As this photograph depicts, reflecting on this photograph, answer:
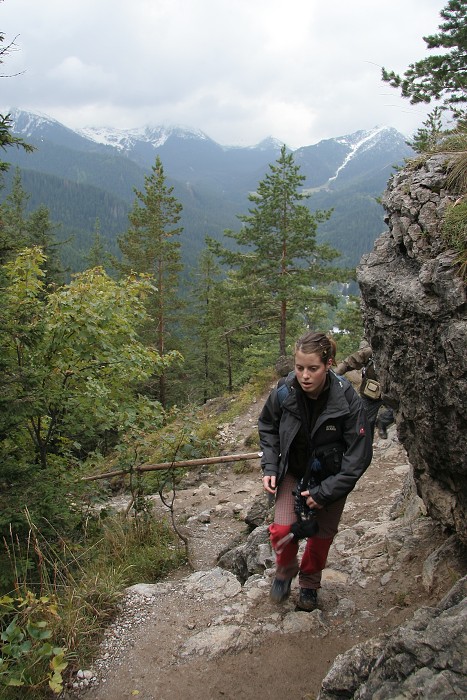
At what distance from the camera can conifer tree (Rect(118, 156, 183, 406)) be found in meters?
22.1

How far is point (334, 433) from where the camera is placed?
3.04m

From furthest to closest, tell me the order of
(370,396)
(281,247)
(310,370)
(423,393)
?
(281,247), (370,396), (423,393), (310,370)

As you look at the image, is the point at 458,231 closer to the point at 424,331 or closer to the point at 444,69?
the point at 424,331

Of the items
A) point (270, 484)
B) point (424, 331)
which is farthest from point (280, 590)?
point (424, 331)

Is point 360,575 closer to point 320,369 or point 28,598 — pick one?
point 320,369

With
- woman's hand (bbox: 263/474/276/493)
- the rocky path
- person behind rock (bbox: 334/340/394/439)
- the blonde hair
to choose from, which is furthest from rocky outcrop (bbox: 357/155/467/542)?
person behind rock (bbox: 334/340/394/439)

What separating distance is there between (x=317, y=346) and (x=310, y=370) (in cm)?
16

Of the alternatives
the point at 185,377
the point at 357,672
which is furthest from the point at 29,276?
the point at 185,377

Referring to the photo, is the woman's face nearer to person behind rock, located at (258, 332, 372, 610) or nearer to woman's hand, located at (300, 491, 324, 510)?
person behind rock, located at (258, 332, 372, 610)

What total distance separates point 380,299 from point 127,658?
10.4 ft

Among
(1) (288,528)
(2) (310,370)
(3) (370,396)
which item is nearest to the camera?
(2) (310,370)

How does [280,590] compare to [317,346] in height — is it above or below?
below

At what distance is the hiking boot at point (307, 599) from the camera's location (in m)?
3.53

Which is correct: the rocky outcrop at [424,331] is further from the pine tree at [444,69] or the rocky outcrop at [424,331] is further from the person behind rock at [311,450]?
the pine tree at [444,69]
